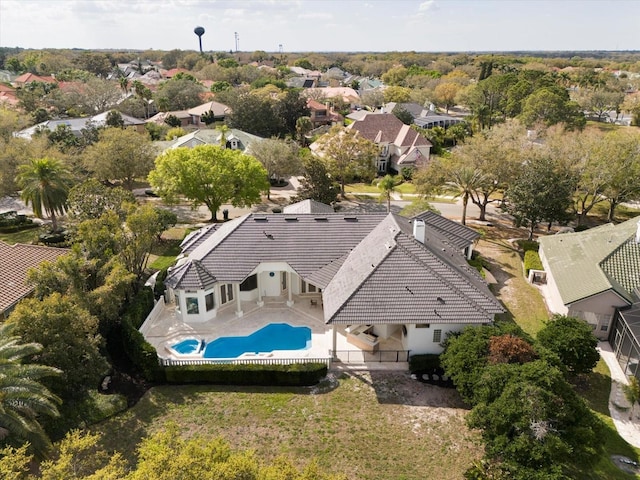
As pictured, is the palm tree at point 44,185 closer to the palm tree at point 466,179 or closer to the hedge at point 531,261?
the palm tree at point 466,179

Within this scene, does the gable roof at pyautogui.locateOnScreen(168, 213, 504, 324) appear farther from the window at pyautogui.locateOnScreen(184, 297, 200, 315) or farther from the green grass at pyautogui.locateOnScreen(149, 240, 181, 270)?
the green grass at pyautogui.locateOnScreen(149, 240, 181, 270)

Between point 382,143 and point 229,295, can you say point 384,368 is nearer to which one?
point 229,295

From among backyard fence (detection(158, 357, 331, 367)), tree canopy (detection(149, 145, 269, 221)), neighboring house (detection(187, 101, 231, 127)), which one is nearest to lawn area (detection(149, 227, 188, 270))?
tree canopy (detection(149, 145, 269, 221))

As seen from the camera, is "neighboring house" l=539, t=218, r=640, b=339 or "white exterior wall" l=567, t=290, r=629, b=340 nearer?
"white exterior wall" l=567, t=290, r=629, b=340

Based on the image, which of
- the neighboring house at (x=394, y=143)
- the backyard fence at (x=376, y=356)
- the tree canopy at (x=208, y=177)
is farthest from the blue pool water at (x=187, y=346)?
the neighboring house at (x=394, y=143)

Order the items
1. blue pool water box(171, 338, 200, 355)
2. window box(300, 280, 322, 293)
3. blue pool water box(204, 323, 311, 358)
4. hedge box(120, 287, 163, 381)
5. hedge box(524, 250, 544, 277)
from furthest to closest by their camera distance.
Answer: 1. hedge box(524, 250, 544, 277)
2. window box(300, 280, 322, 293)
3. blue pool water box(204, 323, 311, 358)
4. blue pool water box(171, 338, 200, 355)
5. hedge box(120, 287, 163, 381)

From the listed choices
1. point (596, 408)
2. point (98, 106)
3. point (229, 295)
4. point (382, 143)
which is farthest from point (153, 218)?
point (98, 106)

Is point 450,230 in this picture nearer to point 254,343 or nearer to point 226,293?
point 226,293
